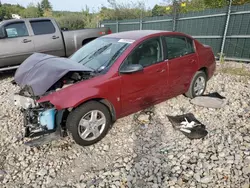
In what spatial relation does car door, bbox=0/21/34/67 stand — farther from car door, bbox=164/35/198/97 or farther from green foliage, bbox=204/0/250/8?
green foliage, bbox=204/0/250/8

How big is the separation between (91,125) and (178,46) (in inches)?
94.8

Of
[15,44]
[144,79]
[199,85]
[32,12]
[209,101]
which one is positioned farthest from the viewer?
[32,12]

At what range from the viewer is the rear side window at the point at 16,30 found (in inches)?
248

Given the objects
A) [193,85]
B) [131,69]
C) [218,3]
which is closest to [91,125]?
[131,69]

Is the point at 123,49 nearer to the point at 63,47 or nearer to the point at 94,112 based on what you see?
the point at 94,112

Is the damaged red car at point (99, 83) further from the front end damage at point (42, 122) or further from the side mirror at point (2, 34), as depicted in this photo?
the side mirror at point (2, 34)

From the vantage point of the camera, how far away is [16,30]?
21.1 ft

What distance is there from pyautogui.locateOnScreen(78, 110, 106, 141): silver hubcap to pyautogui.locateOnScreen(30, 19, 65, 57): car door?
15.5 ft

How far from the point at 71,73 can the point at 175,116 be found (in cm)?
222

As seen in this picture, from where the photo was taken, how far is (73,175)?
8.70 feet

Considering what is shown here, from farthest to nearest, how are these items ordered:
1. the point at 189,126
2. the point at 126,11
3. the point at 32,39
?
1. the point at 126,11
2. the point at 32,39
3. the point at 189,126

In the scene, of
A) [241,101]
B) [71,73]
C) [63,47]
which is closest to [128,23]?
[63,47]

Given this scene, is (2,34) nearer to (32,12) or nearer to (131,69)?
(131,69)

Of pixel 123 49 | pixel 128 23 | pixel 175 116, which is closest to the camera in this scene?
pixel 123 49
